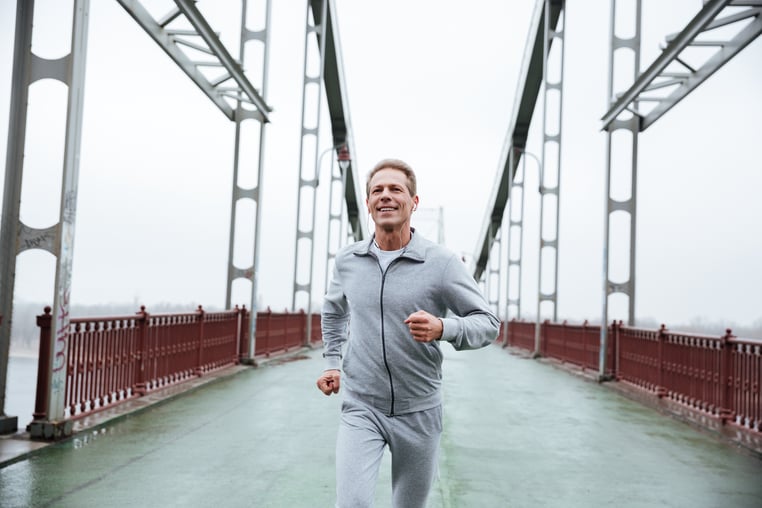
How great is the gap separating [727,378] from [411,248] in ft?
22.7

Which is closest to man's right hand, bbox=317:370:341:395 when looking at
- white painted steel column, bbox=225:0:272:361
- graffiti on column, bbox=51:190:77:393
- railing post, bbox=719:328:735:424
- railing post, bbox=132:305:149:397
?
graffiti on column, bbox=51:190:77:393

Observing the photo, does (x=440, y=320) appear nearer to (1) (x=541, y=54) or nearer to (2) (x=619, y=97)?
(2) (x=619, y=97)

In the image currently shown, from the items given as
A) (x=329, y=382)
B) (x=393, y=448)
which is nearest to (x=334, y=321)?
(x=329, y=382)

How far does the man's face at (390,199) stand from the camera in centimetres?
260

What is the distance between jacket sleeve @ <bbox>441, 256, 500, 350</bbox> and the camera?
8.11ft

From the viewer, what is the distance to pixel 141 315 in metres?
8.58

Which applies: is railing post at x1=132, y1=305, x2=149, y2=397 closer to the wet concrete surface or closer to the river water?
the wet concrete surface

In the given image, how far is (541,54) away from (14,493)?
1187 inches

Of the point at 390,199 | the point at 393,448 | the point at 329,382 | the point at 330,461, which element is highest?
the point at 390,199

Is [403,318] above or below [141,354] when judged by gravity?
above

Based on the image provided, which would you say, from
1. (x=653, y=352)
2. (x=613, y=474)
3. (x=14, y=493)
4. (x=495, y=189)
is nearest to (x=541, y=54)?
(x=495, y=189)

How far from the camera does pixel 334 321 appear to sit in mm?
2973

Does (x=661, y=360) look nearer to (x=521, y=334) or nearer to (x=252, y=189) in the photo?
(x=252, y=189)

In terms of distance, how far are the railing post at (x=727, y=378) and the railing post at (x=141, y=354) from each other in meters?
6.81
